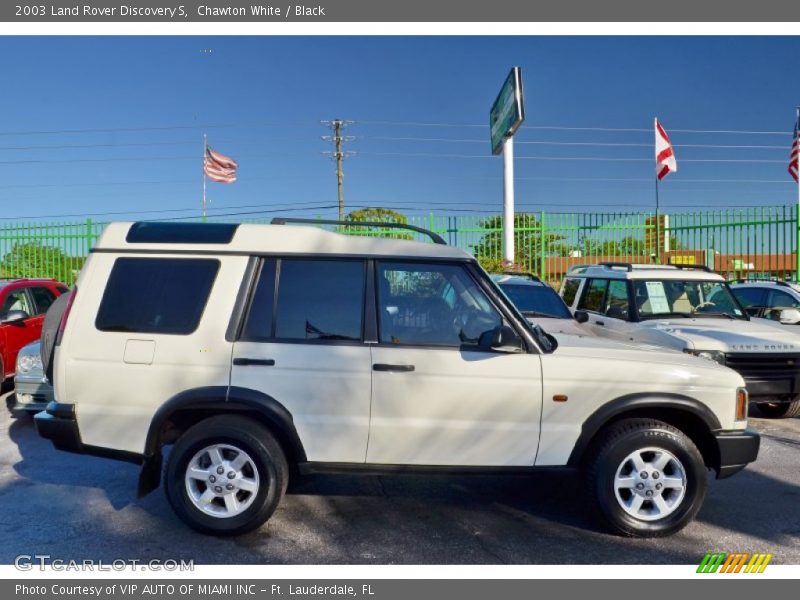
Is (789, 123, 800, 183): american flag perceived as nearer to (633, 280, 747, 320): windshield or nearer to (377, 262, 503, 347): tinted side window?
(633, 280, 747, 320): windshield

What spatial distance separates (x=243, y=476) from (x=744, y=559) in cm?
315

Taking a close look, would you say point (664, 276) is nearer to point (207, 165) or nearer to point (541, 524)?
point (541, 524)

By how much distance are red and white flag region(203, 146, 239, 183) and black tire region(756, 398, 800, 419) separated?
75.5 feet

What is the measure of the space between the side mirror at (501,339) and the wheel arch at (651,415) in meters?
0.68

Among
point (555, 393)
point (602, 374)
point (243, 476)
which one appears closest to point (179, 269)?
point (243, 476)

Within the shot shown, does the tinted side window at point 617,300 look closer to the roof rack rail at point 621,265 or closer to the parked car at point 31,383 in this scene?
the roof rack rail at point 621,265

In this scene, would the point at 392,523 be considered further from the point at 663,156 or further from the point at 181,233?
the point at 663,156

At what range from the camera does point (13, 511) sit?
4566 mm

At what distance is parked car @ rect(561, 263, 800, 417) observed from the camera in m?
6.87

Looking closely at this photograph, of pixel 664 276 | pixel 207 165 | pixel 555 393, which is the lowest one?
pixel 555 393

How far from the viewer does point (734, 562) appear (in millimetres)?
3889

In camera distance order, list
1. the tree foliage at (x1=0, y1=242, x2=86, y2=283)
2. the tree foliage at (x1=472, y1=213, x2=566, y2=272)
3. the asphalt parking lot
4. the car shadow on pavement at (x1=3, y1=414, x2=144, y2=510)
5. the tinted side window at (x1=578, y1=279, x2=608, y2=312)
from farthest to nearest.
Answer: the tree foliage at (x1=0, y1=242, x2=86, y2=283), the tree foliage at (x1=472, y1=213, x2=566, y2=272), the tinted side window at (x1=578, y1=279, x2=608, y2=312), the car shadow on pavement at (x1=3, y1=414, x2=144, y2=510), the asphalt parking lot

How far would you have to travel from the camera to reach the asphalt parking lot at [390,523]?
394cm

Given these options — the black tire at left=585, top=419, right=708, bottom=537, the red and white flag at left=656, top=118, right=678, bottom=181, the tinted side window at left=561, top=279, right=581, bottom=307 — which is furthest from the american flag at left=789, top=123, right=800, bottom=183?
the black tire at left=585, top=419, right=708, bottom=537
